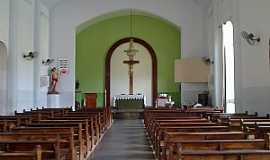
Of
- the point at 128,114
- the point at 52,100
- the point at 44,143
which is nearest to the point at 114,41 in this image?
the point at 128,114

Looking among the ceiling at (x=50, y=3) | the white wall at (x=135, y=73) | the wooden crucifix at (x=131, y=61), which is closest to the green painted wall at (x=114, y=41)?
the white wall at (x=135, y=73)

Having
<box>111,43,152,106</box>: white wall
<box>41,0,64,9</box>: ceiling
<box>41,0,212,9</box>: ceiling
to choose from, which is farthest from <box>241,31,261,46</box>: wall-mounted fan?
<box>111,43,152,106</box>: white wall

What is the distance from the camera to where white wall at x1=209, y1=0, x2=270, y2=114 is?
10820 millimetres

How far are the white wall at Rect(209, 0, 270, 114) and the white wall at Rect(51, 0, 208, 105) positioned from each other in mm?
6908

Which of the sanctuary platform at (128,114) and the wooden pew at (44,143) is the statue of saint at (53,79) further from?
the wooden pew at (44,143)

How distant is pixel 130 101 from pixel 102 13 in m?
4.78

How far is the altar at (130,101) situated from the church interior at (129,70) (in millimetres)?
51

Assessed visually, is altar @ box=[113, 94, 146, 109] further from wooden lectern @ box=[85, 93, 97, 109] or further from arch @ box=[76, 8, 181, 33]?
arch @ box=[76, 8, 181, 33]

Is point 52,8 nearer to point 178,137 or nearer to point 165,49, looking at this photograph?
point 165,49

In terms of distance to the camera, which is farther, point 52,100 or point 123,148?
point 52,100

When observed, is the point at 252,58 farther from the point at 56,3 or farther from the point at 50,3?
the point at 56,3

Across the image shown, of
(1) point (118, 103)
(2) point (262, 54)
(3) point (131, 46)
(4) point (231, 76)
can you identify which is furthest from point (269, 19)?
(1) point (118, 103)

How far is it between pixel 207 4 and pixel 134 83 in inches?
268

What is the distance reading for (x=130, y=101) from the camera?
22.2 metres
